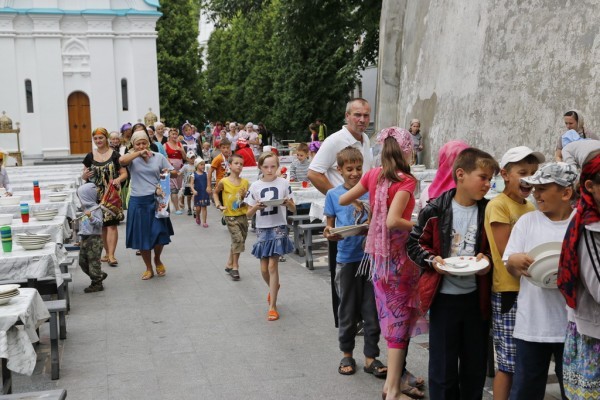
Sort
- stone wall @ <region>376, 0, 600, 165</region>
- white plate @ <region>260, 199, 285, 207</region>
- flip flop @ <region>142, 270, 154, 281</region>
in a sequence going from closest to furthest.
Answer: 1. white plate @ <region>260, 199, 285, 207</region>
2. stone wall @ <region>376, 0, 600, 165</region>
3. flip flop @ <region>142, 270, 154, 281</region>

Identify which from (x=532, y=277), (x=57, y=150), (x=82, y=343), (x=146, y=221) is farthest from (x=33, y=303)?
(x=57, y=150)

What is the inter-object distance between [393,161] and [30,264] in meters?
4.02

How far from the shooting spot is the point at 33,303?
586 centimetres

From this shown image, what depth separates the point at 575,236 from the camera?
3709mm

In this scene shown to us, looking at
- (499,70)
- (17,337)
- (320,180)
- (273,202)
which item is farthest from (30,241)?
(499,70)

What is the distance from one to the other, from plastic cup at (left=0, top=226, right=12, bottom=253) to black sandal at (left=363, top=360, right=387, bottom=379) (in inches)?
151

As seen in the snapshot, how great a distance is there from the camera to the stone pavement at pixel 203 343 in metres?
6.06

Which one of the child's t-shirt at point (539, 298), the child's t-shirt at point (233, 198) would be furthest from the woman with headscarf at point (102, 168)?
the child's t-shirt at point (539, 298)

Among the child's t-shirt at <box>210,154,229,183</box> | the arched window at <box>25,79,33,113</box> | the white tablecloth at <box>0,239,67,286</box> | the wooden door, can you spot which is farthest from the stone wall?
the arched window at <box>25,79,33,113</box>

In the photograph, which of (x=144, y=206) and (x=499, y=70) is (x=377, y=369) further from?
(x=499, y=70)

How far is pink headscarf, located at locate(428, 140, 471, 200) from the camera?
505cm

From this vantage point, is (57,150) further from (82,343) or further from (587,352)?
(587,352)

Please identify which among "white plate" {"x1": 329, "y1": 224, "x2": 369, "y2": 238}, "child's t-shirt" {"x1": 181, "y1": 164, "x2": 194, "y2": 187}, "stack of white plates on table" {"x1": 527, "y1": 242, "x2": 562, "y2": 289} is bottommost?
"child's t-shirt" {"x1": 181, "y1": 164, "x2": 194, "y2": 187}

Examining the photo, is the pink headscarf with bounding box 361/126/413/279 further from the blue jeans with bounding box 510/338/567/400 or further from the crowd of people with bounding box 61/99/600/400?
the blue jeans with bounding box 510/338/567/400
